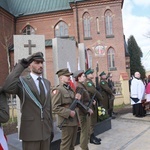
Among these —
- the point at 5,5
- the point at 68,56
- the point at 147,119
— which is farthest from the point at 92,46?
the point at 68,56

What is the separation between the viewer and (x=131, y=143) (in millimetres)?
6297

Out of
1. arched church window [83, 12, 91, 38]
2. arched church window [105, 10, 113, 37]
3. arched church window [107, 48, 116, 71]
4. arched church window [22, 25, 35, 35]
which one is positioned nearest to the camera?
arched church window [107, 48, 116, 71]

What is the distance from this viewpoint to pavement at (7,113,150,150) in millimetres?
5977

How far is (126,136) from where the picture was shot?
707 cm

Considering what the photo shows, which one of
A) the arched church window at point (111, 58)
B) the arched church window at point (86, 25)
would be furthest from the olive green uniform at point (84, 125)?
the arched church window at point (86, 25)

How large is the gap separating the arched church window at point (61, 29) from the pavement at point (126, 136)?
19604 mm

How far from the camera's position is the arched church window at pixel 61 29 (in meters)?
27.8

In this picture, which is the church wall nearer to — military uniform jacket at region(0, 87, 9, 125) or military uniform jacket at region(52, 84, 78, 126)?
military uniform jacket at region(52, 84, 78, 126)

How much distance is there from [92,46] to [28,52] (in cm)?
2026

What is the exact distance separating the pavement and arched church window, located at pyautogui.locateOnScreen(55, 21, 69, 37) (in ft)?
64.3

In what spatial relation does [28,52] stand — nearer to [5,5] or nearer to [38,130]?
[38,130]

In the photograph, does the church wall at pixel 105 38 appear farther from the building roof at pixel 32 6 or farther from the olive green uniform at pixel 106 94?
the olive green uniform at pixel 106 94

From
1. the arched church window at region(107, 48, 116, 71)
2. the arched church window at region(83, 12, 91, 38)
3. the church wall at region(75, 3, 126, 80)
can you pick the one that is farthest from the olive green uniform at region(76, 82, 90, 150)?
the arched church window at region(83, 12, 91, 38)

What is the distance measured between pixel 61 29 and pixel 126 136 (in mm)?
22468
